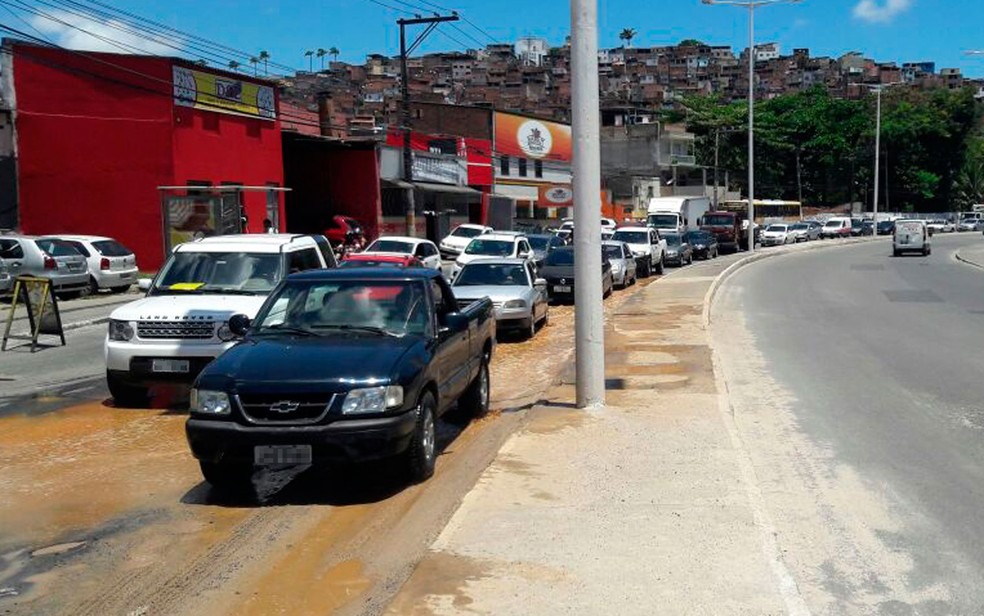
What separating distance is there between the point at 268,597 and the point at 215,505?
2.10m

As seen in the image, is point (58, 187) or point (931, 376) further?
point (58, 187)

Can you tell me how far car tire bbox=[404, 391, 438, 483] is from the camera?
7695 millimetres

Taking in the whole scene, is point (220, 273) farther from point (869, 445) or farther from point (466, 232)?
point (466, 232)

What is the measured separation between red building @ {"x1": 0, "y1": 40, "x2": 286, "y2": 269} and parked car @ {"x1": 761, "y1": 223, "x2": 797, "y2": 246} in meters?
43.1

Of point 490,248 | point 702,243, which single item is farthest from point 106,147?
point 702,243

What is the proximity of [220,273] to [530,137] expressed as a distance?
59.1m

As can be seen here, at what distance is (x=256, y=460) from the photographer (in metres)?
7.18

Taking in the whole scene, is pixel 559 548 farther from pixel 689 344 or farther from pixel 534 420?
pixel 689 344

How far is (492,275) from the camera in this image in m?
19.6

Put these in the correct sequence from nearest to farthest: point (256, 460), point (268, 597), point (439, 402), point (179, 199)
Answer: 1. point (268, 597)
2. point (256, 460)
3. point (439, 402)
4. point (179, 199)

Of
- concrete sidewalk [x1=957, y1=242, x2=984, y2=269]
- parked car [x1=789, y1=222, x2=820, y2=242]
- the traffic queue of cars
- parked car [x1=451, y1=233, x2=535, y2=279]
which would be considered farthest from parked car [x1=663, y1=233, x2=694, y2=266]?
parked car [x1=789, y1=222, x2=820, y2=242]

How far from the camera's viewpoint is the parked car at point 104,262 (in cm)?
2597

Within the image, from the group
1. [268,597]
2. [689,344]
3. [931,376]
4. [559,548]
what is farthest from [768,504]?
[689,344]

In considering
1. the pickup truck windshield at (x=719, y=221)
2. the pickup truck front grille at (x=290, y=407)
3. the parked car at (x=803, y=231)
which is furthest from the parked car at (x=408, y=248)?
the parked car at (x=803, y=231)
